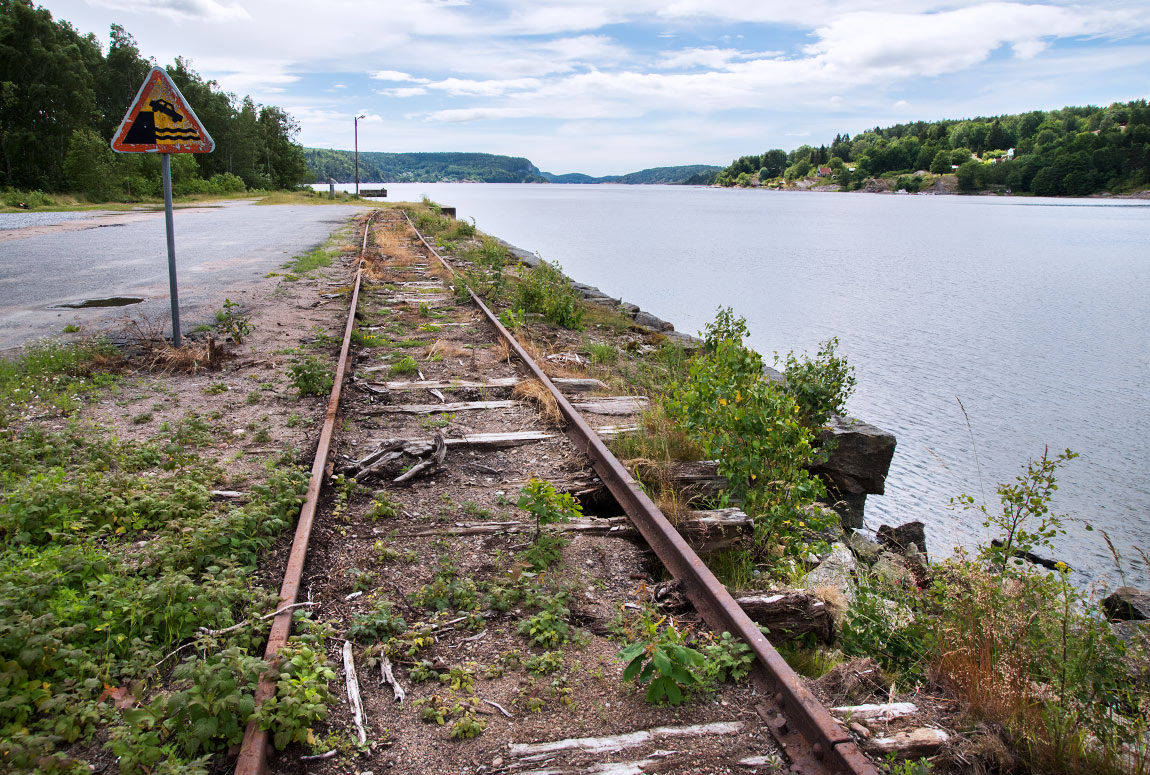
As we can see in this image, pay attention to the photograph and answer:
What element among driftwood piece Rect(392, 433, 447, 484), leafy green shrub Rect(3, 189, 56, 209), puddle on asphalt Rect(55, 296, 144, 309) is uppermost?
leafy green shrub Rect(3, 189, 56, 209)

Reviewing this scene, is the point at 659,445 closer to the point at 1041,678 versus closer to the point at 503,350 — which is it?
the point at 1041,678

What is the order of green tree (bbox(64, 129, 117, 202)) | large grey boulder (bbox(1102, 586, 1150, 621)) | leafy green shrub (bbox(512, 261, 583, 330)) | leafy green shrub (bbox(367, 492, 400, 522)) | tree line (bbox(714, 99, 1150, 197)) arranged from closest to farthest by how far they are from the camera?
leafy green shrub (bbox(367, 492, 400, 522)) → large grey boulder (bbox(1102, 586, 1150, 621)) → leafy green shrub (bbox(512, 261, 583, 330)) → green tree (bbox(64, 129, 117, 202)) → tree line (bbox(714, 99, 1150, 197))

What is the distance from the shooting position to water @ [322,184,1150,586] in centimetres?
840

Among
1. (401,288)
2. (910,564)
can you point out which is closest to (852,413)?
(910,564)

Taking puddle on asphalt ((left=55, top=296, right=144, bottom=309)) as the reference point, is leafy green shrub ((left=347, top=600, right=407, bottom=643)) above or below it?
below

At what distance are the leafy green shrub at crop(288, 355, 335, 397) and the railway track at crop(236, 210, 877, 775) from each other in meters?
0.43

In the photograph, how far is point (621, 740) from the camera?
2.54 metres

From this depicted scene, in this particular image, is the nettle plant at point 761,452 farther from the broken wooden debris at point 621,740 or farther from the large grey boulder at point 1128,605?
the large grey boulder at point 1128,605

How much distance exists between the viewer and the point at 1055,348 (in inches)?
624

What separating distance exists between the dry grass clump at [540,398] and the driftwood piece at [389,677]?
3.04 m

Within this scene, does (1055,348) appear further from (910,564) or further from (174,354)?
(174,354)

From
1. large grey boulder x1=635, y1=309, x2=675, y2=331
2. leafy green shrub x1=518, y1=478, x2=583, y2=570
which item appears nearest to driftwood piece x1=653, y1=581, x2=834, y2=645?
leafy green shrub x1=518, y1=478, x2=583, y2=570

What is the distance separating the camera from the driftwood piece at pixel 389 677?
2803 mm

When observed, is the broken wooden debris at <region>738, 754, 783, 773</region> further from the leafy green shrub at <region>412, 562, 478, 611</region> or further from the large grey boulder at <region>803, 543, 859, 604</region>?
the large grey boulder at <region>803, 543, 859, 604</region>
